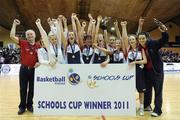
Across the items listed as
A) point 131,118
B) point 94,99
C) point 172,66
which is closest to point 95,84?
point 94,99

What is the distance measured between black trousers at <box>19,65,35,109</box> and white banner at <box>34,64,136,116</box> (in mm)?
234

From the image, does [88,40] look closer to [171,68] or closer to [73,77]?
[73,77]

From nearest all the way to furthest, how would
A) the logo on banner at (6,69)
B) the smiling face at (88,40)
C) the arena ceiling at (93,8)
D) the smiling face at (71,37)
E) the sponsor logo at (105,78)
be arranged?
1. the sponsor logo at (105,78)
2. the smiling face at (71,37)
3. the smiling face at (88,40)
4. the logo on banner at (6,69)
5. the arena ceiling at (93,8)

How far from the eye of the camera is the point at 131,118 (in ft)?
19.2

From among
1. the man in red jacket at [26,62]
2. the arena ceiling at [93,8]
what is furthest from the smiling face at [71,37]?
the arena ceiling at [93,8]

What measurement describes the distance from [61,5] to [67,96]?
15.8 m

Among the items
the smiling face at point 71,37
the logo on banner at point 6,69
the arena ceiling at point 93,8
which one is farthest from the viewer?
the arena ceiling at point 93,8

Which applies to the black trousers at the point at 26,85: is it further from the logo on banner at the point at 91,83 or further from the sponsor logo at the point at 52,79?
the logo on banner at the point at 91,83

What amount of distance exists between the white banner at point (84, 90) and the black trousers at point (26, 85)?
0.77 feet

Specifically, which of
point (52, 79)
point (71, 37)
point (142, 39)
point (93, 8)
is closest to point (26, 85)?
point (52, 79)

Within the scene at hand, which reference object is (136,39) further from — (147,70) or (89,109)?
(89,109)

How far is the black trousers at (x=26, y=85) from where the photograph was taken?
20.6 ft

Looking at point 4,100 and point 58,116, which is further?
point 4,100

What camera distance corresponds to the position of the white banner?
19.9 feet
